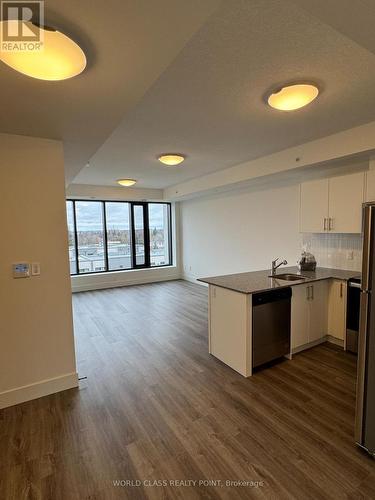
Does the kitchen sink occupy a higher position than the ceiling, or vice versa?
the ceiling

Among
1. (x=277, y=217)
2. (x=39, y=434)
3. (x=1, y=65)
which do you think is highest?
(x=1, y=65)

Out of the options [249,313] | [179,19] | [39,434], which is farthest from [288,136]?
[39,434]

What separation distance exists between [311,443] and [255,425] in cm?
41

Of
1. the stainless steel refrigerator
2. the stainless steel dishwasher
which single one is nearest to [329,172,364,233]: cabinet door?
the stainless steel dishwasher

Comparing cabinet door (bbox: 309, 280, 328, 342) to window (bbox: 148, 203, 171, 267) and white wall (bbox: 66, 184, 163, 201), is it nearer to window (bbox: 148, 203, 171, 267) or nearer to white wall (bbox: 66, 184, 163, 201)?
white wall (bbox: 66, 184, 163, 201)

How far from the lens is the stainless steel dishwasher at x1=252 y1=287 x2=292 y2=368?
2.83m

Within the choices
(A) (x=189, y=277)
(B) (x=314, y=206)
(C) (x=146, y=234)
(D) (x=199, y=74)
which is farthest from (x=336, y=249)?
(C) (x=146, y=234)

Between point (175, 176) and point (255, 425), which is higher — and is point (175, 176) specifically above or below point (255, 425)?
above

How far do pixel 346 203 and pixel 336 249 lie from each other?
2.78 ft

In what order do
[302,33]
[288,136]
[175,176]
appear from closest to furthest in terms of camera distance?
[302,33] < [288,136] < [175,176]

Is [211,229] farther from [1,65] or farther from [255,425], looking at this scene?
[1,65]

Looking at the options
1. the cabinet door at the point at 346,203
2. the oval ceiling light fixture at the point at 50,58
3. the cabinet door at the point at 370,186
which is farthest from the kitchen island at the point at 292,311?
the oval ceiling light fixture at the point at 50,58

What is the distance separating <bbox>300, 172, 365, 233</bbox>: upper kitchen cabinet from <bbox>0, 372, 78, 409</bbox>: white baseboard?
12.0 ft

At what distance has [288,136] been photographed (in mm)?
3363
